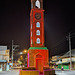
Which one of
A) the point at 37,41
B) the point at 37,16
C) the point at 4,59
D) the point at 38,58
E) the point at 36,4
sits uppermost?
the point at 36,4

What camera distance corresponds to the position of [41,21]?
123 feet

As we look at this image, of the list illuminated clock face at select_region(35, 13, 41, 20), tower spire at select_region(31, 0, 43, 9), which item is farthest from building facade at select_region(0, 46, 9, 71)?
tower spire at select_region(31, 0, 43, 9)

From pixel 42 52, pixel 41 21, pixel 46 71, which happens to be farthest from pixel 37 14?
pixel 46 71

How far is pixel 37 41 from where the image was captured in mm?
36844

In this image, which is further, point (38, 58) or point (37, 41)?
point (37, 41)

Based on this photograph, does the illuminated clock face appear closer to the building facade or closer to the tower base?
the tower base

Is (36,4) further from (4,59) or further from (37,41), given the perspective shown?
(4,59)

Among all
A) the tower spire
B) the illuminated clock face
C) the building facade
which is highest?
the tower spire

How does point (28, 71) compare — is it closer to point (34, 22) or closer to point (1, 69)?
point (34, 22)

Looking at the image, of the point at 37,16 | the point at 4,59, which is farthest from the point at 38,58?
the point at 4,59

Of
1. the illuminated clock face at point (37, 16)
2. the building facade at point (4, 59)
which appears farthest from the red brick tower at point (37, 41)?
the building facade at point (4, 59)

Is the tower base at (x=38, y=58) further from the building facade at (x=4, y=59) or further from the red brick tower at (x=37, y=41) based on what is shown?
the building facade at (x=4, y=59)

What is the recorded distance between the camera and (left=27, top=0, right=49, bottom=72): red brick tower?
3531 centimetres

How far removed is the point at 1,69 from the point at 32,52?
20.7 meters
